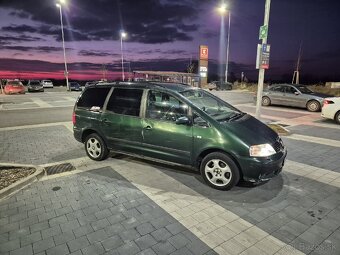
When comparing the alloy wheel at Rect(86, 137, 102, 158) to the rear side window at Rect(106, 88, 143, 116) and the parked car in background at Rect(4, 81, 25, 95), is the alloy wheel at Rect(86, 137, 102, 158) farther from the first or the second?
the parked car in background at Rect(4, 81, 25, 95)

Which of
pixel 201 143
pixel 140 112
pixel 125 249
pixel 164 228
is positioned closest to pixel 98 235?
pixel 125 249

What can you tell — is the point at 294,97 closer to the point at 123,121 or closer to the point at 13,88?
the point at 123,121

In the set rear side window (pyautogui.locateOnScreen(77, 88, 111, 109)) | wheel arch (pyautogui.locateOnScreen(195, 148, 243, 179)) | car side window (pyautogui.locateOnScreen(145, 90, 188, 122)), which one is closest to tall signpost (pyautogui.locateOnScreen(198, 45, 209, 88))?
rear side window (pyautogui.locateOnScreen(77, 88, 111, 109))

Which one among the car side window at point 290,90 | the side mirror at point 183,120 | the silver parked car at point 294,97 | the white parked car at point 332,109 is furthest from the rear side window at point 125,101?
the car side window at point 290,90

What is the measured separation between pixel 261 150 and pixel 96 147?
3682 mm

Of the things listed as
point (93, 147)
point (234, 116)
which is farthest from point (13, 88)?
point (234, 116)

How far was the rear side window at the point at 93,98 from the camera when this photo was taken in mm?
5751

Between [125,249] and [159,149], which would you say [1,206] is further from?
[159,149]

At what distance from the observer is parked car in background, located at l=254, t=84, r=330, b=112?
1373cm

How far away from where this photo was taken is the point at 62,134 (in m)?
8.78

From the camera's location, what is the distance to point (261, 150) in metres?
4.16

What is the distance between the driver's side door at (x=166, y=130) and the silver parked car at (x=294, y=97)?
38.6 feet

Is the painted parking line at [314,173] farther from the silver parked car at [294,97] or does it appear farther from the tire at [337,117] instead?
the silver parked car at [294,97]

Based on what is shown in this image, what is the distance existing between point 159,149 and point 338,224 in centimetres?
305
